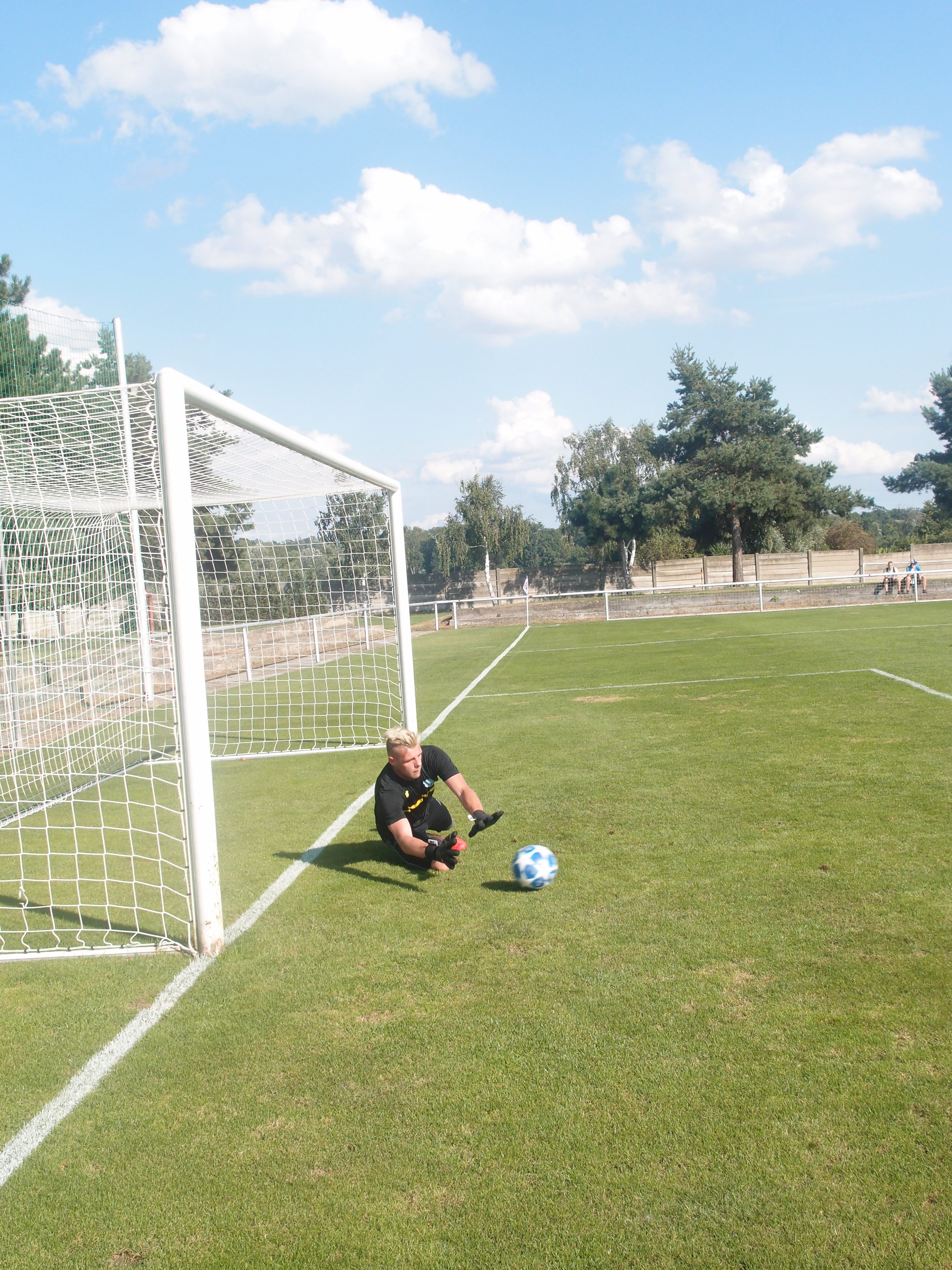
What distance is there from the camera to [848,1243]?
7.97ft

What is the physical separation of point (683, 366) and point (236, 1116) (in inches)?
1979

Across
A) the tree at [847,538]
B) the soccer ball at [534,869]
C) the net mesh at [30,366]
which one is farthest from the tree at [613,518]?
the soccer ball at [534,869]

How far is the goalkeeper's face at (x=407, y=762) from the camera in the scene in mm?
5770

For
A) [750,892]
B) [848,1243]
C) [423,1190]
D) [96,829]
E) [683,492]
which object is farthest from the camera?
[683,492]

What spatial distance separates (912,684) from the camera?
12.6 m

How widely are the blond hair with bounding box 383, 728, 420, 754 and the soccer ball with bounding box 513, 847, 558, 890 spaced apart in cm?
99

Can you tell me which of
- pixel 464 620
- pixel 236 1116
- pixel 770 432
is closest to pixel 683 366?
pixel 770 432

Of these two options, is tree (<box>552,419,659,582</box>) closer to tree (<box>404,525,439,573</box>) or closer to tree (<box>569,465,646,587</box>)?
tree (<box>569,465,646,587</box>)

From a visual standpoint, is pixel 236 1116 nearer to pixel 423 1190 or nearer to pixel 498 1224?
pixel 423 1190

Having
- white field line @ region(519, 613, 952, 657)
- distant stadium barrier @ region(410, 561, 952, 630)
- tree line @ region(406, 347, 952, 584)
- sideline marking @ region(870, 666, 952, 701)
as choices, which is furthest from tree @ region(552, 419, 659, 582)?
sideline marking @ region(870, 666, 952, 701)

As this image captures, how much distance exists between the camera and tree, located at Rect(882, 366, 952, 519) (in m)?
52.9

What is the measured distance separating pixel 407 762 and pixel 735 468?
4393 cm

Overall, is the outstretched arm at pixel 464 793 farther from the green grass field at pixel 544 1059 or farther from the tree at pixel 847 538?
the tree at pixel 847 538

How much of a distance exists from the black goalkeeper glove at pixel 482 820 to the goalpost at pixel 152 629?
169 cm
